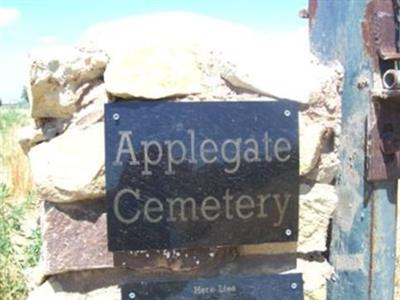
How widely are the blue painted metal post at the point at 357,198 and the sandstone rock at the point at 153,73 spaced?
1.38 feet

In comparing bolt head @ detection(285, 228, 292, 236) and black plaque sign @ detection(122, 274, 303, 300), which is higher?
bolt head @ detection(285, 228, 292, 236)

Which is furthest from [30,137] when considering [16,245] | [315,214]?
[16,245]

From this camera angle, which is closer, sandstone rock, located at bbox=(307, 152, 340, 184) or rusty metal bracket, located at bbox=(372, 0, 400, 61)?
rusty metal bracket, located at bbox=(372, 0, 400, 61)

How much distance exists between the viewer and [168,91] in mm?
1654

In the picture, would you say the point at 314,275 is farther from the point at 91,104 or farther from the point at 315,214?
the point at 91,104

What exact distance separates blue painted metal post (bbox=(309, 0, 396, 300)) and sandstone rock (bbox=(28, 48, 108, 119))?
0.66 metres

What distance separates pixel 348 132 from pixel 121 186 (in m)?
0.64

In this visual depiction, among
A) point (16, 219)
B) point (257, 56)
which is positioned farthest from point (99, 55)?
point (16, 219)

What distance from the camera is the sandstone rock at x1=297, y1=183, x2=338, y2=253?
178 cm

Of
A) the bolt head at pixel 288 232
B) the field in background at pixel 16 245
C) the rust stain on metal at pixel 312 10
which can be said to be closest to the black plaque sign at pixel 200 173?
the bolt head at pixel 288 232

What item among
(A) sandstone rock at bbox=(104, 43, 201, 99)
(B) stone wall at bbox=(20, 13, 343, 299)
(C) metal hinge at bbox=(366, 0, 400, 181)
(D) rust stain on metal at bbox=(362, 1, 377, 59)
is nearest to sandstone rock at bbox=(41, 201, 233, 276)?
(B) stone wall at bbox=(20, 13, 343, 299)

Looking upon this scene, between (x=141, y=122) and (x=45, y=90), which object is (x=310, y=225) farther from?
(x=45, y=90)

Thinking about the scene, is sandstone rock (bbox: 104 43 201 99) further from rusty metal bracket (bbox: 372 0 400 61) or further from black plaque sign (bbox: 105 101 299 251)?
rusty metal bracket (bbox: 372 0 400 61)

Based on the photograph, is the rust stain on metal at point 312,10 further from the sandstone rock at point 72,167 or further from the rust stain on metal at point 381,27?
the sandstone rock at point 72,167
